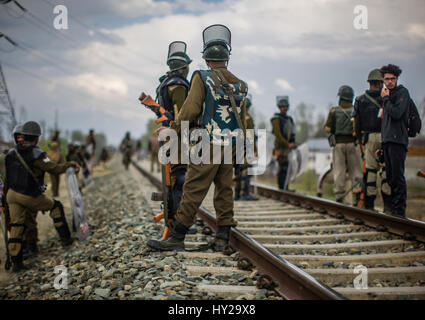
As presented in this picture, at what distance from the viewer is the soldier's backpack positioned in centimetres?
494

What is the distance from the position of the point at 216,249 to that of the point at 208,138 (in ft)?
4.31

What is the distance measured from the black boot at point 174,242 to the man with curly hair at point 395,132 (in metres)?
3.21

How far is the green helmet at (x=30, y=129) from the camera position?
17.0 ft

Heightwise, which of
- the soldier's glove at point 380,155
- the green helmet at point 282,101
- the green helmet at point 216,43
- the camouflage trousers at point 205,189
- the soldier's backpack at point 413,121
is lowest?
the camouflage trousers at point 205,189

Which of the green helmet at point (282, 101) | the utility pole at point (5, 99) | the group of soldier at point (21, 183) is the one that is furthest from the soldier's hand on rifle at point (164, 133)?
the utility pole at point (5, 99)

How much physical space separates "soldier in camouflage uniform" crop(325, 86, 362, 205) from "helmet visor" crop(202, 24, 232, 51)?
391cm

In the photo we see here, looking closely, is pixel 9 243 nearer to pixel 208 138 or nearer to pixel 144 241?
pixel 144 241

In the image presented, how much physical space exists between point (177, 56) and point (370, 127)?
3.66m

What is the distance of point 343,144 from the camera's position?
6.84 metres

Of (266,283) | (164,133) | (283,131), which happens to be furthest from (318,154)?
(266,283)

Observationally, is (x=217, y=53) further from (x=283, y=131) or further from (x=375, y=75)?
(x=283, y=131)

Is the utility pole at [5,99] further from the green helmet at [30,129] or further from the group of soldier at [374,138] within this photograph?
the group of soldier at [374,138]

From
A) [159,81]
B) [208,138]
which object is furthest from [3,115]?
[208,138]

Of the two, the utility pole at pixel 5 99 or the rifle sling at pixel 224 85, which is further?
the utility pole at pixel 5 99
